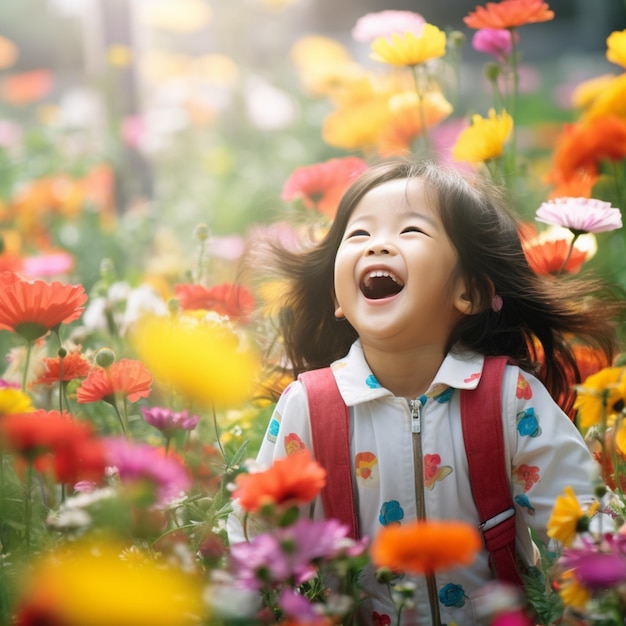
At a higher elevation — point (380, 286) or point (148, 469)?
point (380, 286)

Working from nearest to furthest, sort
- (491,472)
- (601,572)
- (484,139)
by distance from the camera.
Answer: (601,572), (491,472), (484,139)

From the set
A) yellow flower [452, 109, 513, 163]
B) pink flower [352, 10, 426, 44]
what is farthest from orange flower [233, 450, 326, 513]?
pink flower [352, 10, 426, 44]

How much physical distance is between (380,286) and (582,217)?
334 millimetres

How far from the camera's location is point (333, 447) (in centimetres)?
143

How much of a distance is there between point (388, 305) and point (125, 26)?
2729 mm

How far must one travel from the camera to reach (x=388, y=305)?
1429 millimetres

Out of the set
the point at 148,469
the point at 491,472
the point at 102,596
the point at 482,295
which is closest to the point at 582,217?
the point at 482,295

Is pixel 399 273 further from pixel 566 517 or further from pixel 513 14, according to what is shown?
pixel 513 14

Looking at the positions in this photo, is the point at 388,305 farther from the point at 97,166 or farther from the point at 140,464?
the point at 97,166

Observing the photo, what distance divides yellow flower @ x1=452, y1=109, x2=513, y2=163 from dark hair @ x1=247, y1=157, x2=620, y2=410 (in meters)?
0.16

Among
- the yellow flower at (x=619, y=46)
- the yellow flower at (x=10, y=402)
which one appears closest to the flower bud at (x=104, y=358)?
the yellow flower at (x=10, y=402)

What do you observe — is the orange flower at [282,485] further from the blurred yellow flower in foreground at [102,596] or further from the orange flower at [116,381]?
the orange flower at [116,381]

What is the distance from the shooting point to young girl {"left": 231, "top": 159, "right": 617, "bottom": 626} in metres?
1.40

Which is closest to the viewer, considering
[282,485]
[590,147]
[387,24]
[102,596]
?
[102,596]
